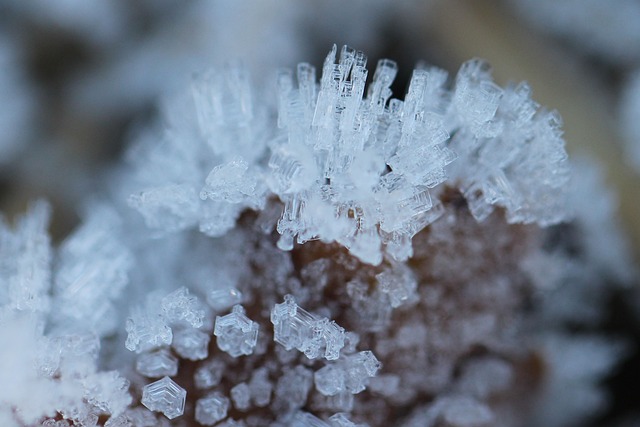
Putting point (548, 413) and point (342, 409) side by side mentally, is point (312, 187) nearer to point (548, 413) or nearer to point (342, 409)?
point (342, 409)

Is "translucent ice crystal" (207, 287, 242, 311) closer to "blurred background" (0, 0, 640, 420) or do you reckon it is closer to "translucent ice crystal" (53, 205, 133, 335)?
"translucent ice crystal" (53, 205, 133, 335)

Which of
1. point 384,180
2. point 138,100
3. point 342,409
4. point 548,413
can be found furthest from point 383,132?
point 138,100

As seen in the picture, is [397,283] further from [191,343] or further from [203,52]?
[203,52]

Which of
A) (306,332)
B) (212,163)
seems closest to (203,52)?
(212,163)

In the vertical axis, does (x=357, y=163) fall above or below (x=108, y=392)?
above

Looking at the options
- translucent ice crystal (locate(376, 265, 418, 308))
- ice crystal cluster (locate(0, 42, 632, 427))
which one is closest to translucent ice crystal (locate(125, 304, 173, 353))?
ice crystal cluster (locate(0, 42, 632, 427))

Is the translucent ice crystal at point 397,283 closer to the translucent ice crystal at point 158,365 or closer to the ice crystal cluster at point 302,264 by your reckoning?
the ice crystal cluster at point 302,264

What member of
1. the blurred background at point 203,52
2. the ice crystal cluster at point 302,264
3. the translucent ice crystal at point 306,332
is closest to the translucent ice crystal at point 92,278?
the ice crystal cluster at point 302,264
